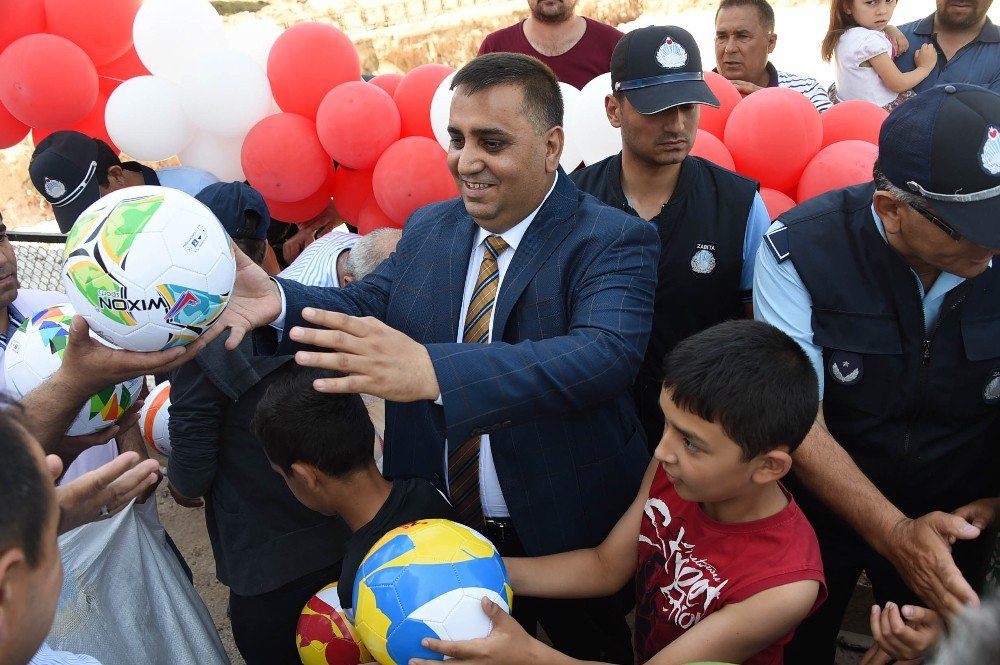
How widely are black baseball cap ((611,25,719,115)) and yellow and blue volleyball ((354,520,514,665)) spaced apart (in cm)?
177

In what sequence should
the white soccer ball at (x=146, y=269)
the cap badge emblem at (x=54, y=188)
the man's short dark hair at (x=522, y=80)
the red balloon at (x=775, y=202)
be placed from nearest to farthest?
the white soccer ball at (x=146, y=269) < the man's short dark hair at (x=522, y=80) < the red balloon at (x=775, y=202) < the cap badge emblem at (x=54, y=188)

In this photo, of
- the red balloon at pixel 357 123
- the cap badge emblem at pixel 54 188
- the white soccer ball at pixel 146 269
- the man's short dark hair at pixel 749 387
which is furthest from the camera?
the cap badge emblem at pixel 54 188

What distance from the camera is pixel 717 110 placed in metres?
3.65

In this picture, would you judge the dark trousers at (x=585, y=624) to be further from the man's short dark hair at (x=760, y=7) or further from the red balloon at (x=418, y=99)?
the man's short dark hair at (x=760, y=7)

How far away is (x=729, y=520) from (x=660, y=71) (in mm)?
1741

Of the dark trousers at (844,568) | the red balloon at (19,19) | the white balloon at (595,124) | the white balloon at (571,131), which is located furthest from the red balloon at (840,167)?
the red balloon at (19,19)

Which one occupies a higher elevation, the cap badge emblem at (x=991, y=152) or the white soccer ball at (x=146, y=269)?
the cap badge emblem at (x=991, y=152)

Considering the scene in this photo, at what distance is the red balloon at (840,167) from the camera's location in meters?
3.27

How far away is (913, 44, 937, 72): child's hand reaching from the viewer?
429 cm

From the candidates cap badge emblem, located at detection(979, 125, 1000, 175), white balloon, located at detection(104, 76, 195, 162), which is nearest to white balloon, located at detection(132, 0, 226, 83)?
white balloon, located at detection(104, 76, 195, 162)

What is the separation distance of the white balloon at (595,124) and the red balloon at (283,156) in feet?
4.45

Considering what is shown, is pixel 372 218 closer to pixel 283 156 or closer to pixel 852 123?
pixel 283 156

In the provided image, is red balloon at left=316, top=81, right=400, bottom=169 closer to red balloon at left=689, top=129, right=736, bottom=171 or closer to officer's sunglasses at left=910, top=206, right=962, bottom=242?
red balloon at left=689, top=129, right=736, bottom=171

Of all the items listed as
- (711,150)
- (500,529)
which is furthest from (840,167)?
(500,529)
